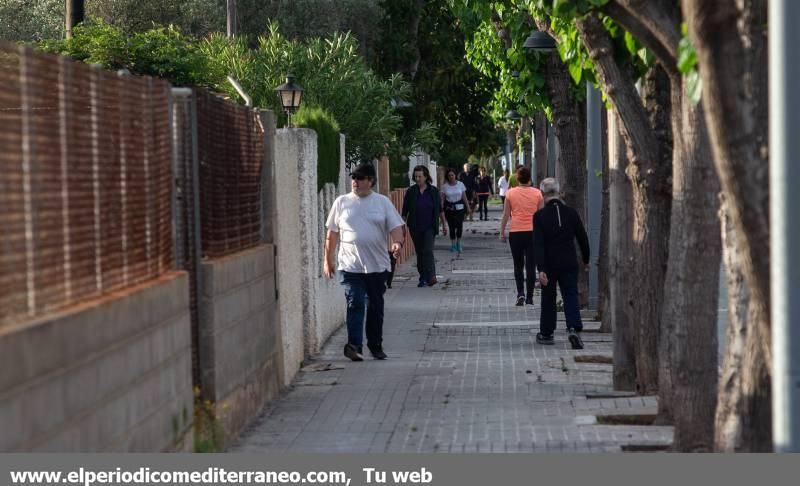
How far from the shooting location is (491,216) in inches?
2421

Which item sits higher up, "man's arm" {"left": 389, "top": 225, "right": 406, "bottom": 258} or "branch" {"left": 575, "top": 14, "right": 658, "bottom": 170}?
"branch" {"left": 575, "top": 14, "right": 658, "bottom": 170}

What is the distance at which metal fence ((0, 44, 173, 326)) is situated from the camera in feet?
20.2

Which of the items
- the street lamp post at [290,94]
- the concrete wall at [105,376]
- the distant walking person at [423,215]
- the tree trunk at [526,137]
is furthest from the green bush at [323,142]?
the tree trunk at [526,137]

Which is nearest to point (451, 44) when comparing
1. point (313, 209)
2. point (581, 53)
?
point (313, 209)

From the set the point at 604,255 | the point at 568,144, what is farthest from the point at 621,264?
the point at 568,144

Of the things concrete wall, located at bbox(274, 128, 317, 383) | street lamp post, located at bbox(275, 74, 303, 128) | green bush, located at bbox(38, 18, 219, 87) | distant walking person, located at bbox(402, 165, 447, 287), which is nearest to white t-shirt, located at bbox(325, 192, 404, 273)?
concrete wall, located at bbox(274, 128, 317, 383)

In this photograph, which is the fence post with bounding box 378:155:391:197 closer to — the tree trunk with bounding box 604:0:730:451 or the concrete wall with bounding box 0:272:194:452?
the tree trunk with bounding box 604:0:730:451

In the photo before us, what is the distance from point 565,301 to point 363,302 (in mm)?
2449

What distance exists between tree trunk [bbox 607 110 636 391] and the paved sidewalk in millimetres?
302

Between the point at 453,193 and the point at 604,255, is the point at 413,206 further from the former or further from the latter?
the point at 453,193

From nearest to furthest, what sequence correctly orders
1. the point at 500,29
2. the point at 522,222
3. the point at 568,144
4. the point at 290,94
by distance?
the point at 522,222 → the point at 290,94 → the point at 568,144 → the point at 500,29

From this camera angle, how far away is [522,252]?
20875mm

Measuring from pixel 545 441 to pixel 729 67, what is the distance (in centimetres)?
426

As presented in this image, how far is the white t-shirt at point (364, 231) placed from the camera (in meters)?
14.9
